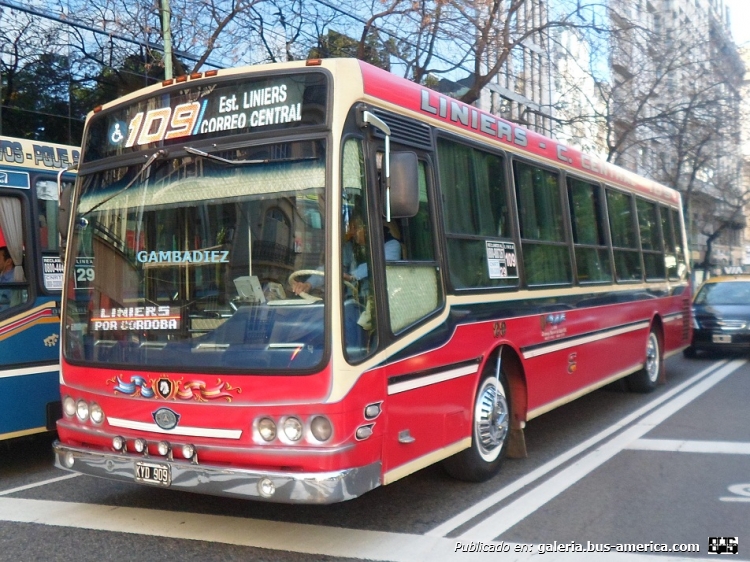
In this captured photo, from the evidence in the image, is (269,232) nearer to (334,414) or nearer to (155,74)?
(334,414)

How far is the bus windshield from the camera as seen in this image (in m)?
4.77

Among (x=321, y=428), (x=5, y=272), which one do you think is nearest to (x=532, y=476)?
(x=321, y=428)

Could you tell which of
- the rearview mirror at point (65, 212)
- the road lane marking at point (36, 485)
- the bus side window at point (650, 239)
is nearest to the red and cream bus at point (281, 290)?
the rearview mirror at point (65, 212)

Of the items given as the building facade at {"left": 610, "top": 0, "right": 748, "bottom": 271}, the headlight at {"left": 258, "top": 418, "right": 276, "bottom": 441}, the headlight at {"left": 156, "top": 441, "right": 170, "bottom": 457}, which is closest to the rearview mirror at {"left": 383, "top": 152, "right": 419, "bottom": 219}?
the headlight at {"left": 258, "top": 418, "right": 276, "bottom": 441}

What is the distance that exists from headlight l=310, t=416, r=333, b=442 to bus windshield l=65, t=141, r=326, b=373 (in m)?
0.31

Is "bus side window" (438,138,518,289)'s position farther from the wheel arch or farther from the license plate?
the license plate

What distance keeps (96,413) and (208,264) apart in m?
1.30

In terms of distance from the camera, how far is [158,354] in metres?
5.10

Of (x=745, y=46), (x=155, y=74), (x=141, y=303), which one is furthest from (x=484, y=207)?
(x=745, y=46)

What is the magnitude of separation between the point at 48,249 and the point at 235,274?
3.33 metres

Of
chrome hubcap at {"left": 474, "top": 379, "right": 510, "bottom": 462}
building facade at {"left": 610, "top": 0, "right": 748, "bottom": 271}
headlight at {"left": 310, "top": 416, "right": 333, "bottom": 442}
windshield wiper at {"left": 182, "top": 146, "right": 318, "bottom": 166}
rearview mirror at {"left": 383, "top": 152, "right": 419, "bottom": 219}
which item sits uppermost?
building facade at {"left": 610, "top": 0, "right": 748, "bottom": 271}

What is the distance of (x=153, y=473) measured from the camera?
4.93m

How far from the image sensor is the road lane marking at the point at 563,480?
5.34 meters

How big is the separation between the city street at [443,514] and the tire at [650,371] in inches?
121
